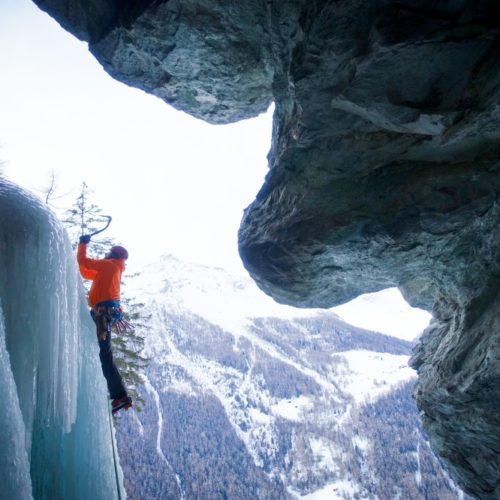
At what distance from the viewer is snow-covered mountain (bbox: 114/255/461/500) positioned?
95.5 meters

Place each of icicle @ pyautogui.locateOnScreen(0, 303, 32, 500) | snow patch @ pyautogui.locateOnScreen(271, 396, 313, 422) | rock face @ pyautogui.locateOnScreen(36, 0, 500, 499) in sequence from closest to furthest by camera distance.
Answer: icicle @ pyautogui.locateOnScreen(0, 303, 32, 500), rock face @ pyautogui.locateOnScreen(36, 0, 500, 499), snow patch @ pyautogui.locateOnScreen(271, 396, 313, 422)

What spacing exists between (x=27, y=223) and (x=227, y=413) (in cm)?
15507

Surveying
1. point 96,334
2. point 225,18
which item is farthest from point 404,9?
point 96,334

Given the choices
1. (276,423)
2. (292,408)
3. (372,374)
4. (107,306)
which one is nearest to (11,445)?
(107,306)

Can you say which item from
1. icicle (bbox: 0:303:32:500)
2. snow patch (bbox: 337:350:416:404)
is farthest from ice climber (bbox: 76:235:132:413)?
snow patch (bbox: 337:350:416:404)

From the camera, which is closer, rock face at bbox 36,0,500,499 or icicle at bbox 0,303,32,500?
icicle at bbox 0,303,32,500

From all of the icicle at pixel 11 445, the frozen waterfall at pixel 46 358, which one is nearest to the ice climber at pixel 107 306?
the frozen waterfall at pixel 46 358

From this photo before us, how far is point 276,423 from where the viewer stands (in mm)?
143000

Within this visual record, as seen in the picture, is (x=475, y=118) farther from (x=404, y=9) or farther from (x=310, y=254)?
(x=310, y=254)

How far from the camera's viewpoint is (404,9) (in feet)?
18.1

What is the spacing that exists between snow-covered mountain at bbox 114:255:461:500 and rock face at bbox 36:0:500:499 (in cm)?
5308

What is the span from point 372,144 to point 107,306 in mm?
5790

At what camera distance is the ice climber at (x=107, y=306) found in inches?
256

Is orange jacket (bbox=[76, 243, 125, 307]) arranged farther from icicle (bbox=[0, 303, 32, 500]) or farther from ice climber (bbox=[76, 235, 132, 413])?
icicle (bbox=[0, 303, 32, 500])
